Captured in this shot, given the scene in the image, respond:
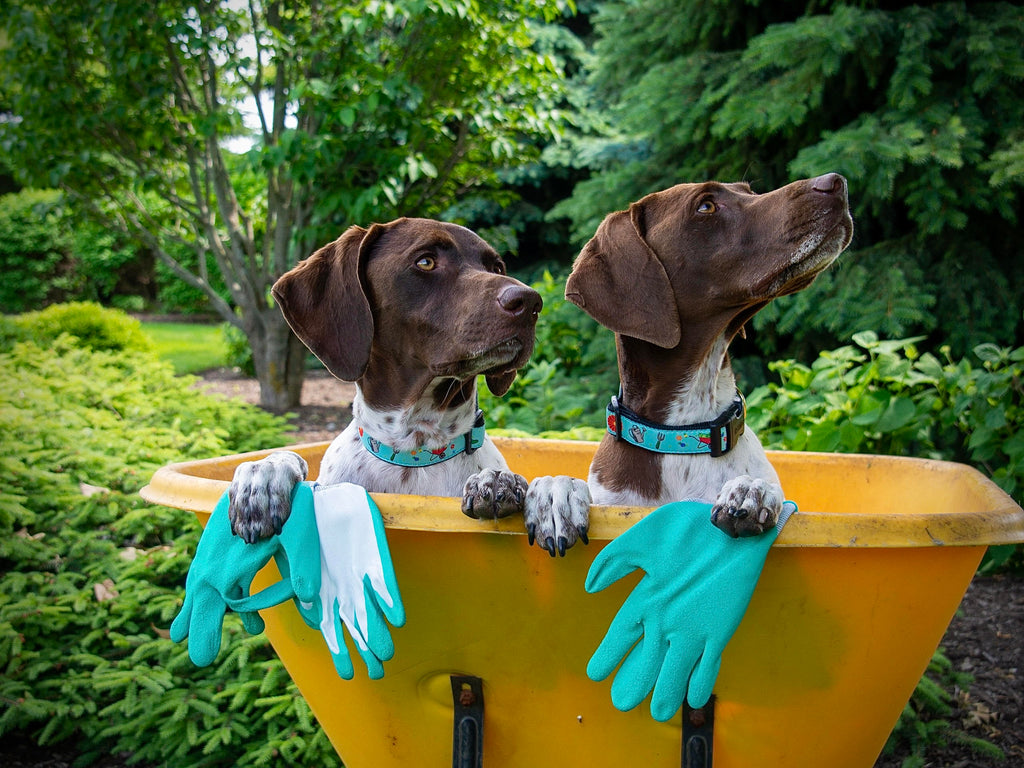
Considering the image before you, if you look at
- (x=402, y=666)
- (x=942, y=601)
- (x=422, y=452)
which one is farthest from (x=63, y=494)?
(x=942, y=601)

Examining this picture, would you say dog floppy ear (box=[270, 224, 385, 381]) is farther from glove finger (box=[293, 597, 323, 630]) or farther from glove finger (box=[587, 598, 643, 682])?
glove finger (box=[587, 598, 643, 682])

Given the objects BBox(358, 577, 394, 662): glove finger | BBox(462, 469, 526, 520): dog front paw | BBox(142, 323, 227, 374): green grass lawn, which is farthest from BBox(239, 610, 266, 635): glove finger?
BBox(142, 323, 227, 374): green grass lawn

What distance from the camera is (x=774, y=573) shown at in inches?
57.5

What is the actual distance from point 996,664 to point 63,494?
11.9 feet

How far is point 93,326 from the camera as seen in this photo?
1021 cm

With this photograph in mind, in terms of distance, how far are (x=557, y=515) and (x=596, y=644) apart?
1.14 ft

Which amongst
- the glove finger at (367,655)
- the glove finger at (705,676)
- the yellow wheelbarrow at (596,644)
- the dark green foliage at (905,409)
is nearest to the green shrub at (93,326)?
the dark green foliage at (905,409)

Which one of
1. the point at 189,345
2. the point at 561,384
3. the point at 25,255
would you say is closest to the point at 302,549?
the point at 561,384

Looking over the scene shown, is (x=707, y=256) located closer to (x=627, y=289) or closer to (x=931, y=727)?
(x=627, y=289)

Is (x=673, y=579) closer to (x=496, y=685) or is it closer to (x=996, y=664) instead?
(x=496, y=685)

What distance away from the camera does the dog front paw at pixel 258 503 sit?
153 centimetres

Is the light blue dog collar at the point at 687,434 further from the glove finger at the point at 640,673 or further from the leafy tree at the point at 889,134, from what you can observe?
the leafy tree at the point at 889,134

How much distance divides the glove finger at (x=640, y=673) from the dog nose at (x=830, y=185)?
105 centimetres

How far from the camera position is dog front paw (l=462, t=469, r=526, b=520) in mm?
1476
